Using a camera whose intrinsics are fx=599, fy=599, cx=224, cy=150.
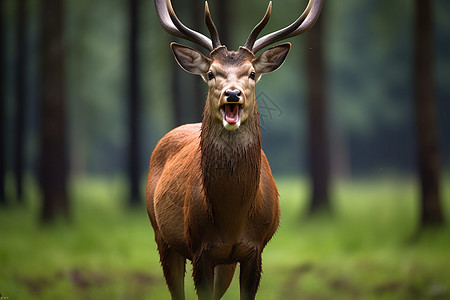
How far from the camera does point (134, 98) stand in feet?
58.7

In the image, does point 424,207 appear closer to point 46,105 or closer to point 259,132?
point 259,132

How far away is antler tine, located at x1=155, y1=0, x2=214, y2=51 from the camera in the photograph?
17.5 ft

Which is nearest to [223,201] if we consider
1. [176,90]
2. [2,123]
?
[176,90]

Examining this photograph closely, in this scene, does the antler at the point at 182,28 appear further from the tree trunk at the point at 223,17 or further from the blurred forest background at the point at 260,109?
the tree trunk at the point at 223,17

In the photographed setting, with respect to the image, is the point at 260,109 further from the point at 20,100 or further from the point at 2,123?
the point at 20,100

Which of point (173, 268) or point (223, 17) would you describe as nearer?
point (173, 268)

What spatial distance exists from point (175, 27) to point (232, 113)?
4.10 ft

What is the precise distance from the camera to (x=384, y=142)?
117 ft

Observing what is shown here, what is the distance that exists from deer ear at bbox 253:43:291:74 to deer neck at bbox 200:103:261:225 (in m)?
0.44

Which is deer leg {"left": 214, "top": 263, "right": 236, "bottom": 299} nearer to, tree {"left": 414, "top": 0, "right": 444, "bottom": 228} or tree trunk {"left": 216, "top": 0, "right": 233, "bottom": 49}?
tree {"left": 414, "top": 0, "right": 444, "bottom": 228}

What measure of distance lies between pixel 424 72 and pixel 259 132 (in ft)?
21.5

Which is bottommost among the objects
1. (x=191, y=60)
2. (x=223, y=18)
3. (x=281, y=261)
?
(x=281, y=261)

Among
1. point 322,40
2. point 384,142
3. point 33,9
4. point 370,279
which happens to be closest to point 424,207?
point 370,279

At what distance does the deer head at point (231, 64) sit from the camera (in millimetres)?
4738
